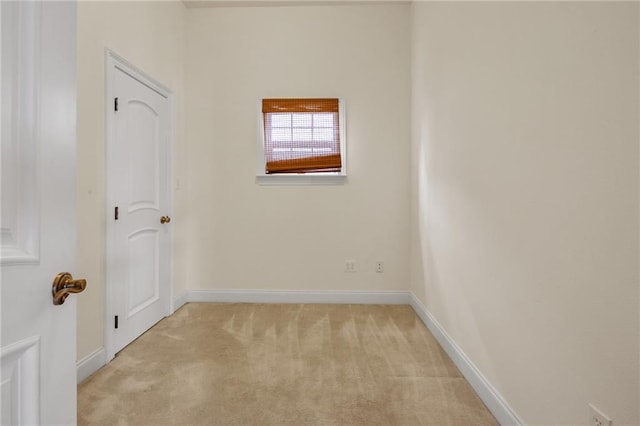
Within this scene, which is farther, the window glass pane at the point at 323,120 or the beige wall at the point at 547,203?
the window glass pane at the point at 323,120

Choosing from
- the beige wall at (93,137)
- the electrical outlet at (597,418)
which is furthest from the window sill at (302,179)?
the electrical outlet at (597,418)

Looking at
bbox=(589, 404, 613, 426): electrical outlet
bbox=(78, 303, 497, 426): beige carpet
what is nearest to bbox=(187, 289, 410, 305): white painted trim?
bbox=(78, 303, 497, 426): beige carpet

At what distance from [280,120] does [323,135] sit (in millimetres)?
458

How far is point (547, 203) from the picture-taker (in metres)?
1.21

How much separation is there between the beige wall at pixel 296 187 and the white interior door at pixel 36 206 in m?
2.60

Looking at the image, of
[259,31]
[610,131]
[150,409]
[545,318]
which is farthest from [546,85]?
[259,31]

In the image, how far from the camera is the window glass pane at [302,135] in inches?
128

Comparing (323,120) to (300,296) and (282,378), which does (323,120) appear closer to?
(300,296)

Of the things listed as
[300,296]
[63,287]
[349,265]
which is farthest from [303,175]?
[63,287]

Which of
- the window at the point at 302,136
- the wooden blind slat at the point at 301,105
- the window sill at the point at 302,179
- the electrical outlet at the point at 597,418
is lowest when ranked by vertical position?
the electrical outlet at the point at 597,418

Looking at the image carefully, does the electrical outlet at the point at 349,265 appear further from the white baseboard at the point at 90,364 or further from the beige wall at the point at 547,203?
the white baseboard at the point at 90,364

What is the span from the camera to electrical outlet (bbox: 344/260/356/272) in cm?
330

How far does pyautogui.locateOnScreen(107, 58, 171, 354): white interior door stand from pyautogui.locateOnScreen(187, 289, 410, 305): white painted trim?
0.46m

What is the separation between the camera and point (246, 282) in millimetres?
3334
